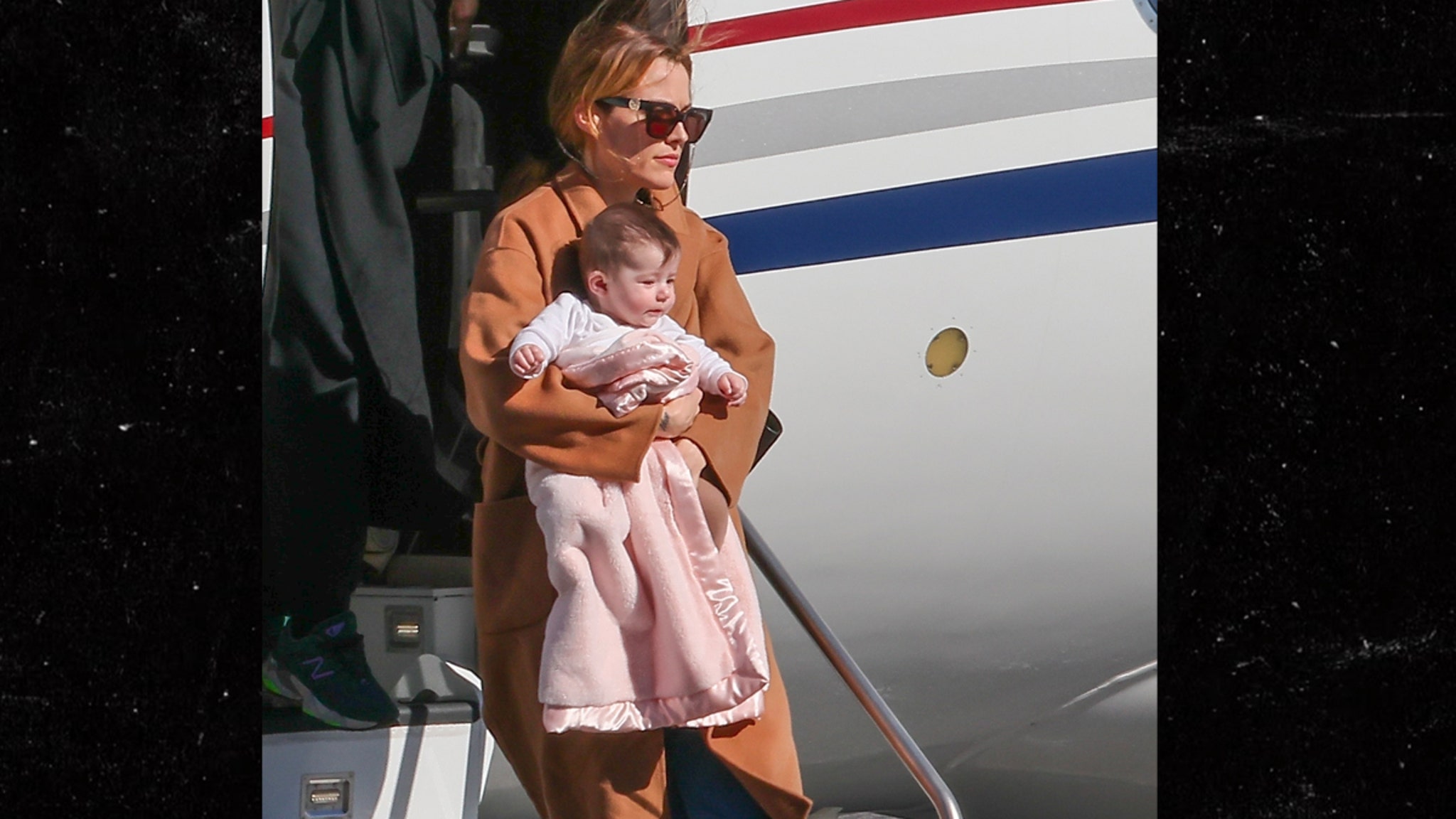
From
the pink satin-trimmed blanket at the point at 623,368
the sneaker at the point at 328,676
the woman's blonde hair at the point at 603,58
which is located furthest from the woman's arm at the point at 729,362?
the sneaker at the point at 328,676

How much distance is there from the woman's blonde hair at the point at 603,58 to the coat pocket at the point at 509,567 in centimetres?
44

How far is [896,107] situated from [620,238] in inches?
18.7

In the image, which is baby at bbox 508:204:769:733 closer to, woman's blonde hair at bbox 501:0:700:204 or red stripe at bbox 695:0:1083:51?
woman's blonde hair at bbox 501:0:700:204

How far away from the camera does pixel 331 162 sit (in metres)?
2.64

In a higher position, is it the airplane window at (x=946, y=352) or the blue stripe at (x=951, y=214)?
the blue stripe at (x=951, y=214)

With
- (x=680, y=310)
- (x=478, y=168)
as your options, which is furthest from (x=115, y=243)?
(x=680, y=310)

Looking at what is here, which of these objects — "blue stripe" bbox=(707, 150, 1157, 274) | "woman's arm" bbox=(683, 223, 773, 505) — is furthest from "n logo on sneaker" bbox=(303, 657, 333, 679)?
"blue stripe" bbox=(707, 150, 1157, 274)

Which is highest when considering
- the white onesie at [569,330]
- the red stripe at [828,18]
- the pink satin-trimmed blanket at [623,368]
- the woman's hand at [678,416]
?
the red stripe at [828,18]

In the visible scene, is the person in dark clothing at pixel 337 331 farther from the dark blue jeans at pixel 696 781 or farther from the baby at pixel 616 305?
the dark blue jeans at pixel 696 781

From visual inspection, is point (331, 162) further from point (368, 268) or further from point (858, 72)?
point (858, 72)

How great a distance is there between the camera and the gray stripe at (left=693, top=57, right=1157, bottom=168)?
2.74 meters

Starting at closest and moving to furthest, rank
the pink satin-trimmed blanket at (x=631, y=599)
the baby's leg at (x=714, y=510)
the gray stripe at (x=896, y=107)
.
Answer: the pink satin-trimmed blanket at (x=631, y=599) → the baby's leg at (x=714, y=510) → the gray stripe at (x=896, y=107)

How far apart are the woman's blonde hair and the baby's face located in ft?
0.67

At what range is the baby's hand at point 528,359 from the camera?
2.53 meters
